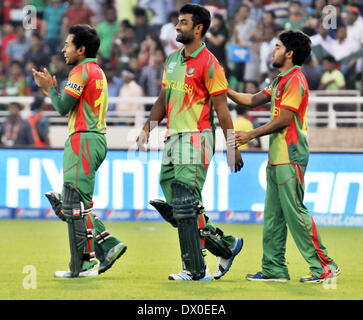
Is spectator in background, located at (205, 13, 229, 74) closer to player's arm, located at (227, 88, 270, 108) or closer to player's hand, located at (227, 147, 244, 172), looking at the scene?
player's arm, located at (227, 88, 270, 108)

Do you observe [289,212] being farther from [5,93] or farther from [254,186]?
[5,93]

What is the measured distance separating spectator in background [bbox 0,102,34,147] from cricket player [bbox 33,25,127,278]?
7900 mm

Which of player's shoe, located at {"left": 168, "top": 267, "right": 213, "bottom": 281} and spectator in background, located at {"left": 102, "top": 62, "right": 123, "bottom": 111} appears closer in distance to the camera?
player's shoe, located at {"left": 168, "top": 267, "right": 213, "bottom": 281}

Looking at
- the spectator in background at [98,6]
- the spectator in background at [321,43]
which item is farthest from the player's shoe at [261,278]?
the spectator in background at [98,6]

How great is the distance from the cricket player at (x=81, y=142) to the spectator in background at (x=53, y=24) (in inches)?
425

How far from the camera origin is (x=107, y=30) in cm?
1827

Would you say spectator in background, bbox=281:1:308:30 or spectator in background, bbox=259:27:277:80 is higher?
spectator in background, bbox=281:1:308:30

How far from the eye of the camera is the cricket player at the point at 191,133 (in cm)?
739

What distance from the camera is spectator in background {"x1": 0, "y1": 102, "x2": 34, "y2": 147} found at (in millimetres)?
15500

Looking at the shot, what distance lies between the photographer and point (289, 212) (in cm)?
751

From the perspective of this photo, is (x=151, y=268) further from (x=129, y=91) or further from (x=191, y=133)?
(x=129, y=91)

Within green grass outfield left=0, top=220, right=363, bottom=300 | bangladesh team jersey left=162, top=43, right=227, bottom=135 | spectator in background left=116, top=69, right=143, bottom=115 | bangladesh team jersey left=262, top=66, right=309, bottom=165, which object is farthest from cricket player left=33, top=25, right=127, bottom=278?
spectator in background left=116, top=69, right=143, bottom=115
